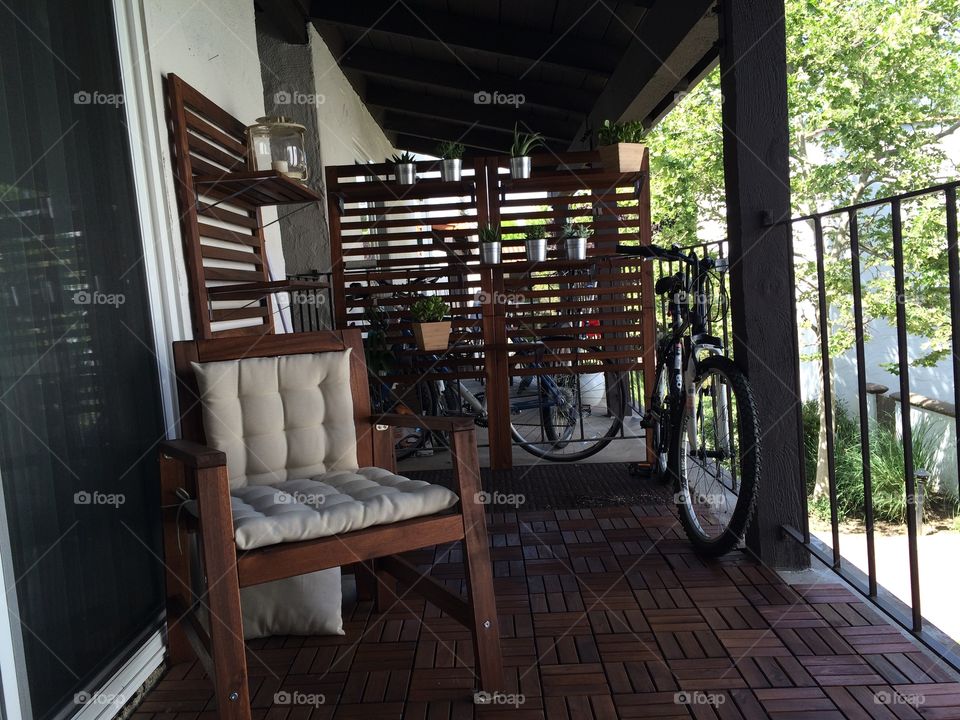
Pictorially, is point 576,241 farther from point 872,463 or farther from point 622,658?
point 872,463

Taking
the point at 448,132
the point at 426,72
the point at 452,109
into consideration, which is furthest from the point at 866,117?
the point at 426,72

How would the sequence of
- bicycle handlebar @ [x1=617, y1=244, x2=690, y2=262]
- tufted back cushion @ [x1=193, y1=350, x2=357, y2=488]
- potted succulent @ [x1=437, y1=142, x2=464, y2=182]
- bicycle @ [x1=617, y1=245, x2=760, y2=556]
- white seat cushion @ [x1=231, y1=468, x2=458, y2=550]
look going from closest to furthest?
1. white seat cushion @ [x1=231, y1=468, x2=458, y2=550]
2. tufted back cushion @ [x1=193, y1=350, x2=357, y2=488]
3. bicycle @ [x1=617, y1=245, x2=760, y2=556]
4. bicycle handlebar @ [x1=617, y1=244, x2=690, y2=262]
5. potted succulent @ [x1=437, y1=142, x2=464, y2=182]

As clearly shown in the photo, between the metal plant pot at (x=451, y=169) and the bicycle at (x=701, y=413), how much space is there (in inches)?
45.9

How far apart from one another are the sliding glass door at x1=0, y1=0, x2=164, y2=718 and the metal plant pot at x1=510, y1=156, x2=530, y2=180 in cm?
205

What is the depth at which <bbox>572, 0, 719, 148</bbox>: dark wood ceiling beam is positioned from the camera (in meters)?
3.22

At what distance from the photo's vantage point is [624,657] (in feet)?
6.26

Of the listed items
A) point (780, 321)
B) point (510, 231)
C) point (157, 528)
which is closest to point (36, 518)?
point (157, 528)

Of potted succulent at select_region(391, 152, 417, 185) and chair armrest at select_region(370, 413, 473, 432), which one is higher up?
potted succulent at select_region(391, 152, 417, 185)

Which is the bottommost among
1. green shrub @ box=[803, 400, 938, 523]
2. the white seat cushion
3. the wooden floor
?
green shrub @ box=[803, 400, 938, 523]

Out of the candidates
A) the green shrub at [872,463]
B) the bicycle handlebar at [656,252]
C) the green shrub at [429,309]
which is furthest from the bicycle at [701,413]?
the green shrub at [872,463]

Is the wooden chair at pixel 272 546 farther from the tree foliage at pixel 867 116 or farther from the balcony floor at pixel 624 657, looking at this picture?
the tree foliage at pixel 867 116

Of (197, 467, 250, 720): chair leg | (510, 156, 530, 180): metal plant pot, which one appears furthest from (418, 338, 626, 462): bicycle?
(197, 467, 250, 720): chair leg

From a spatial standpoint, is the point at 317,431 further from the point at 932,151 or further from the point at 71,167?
the point at 932,151

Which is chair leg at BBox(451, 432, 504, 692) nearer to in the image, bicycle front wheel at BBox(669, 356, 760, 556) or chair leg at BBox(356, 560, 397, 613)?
chair leg at BBox(356, 560, 397, 613)
